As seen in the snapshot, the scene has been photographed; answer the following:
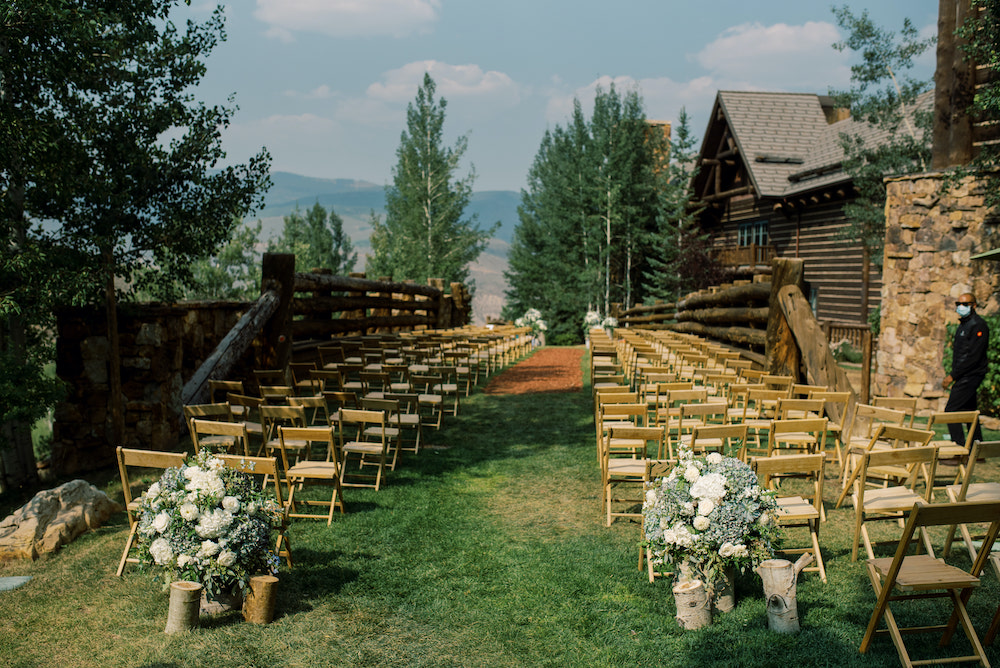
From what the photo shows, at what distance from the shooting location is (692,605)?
169 inches

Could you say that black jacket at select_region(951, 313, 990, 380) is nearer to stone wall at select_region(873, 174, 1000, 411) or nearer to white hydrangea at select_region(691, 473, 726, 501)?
stone wall at select_region(873, 174, 1000, 411)

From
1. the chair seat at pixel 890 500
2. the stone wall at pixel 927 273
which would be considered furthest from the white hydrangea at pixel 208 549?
the stone wall at pixel 927 273

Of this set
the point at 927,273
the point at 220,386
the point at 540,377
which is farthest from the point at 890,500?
the point at 540,377

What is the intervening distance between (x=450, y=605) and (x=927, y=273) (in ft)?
37.5

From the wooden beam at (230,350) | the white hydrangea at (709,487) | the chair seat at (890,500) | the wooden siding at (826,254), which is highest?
the wooden siding at (826,254)

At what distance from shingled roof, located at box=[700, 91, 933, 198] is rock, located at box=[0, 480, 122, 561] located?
23328 mm

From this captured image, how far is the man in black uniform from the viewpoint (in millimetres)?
8070

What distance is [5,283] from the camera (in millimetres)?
7969

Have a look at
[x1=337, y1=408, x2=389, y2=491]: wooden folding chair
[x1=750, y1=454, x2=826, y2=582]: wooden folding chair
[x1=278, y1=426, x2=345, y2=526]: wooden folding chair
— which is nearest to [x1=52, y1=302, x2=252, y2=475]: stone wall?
[x1=337, y1=408, x2=389, y2=491]: wooden folding chair

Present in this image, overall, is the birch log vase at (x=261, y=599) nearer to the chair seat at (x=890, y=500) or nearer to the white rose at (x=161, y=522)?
the white rose at (x=161, y=522)

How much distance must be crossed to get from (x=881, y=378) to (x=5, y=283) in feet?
44.7

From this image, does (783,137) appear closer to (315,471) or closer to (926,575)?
(315,471)

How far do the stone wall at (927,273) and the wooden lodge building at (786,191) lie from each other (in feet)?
32.8

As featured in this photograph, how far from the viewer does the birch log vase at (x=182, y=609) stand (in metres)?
4.21
